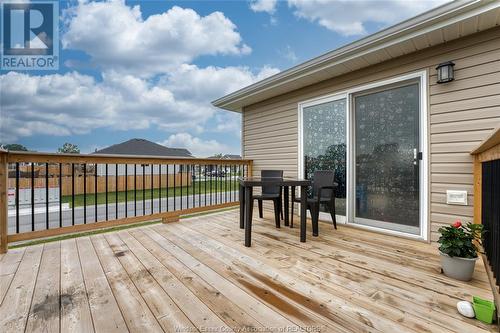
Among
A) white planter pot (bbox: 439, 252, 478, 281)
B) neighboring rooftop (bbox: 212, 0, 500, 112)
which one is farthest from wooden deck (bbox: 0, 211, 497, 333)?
neighboring rooftop (bbox: 212, 0, 500, 112)

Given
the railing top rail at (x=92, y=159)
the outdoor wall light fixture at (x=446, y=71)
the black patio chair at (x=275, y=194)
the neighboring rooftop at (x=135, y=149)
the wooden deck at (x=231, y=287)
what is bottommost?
the wooden deck at (x=231, y=287)

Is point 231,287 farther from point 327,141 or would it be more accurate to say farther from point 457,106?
point 457,106

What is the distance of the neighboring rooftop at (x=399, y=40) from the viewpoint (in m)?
2.10

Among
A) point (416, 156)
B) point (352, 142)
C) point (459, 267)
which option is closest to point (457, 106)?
point (416, 156)

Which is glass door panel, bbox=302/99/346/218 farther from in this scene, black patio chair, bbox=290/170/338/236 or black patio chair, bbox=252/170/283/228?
black patio chair, bbox=252/170/283/228

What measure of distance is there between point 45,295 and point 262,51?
25.0ft

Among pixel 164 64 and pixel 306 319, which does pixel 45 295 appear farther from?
pixel 164 64

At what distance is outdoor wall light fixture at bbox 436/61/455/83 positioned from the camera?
8.16ft

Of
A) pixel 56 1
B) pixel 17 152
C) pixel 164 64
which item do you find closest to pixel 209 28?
pixel 56 1

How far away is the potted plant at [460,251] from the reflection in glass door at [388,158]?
1.05 meters

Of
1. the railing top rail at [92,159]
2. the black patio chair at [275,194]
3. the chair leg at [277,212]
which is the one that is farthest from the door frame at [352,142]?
the railing top rail at [92,159]

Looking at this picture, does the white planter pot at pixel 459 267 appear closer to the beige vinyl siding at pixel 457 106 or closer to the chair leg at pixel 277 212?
the beige vinyl siding at pixel 457 106

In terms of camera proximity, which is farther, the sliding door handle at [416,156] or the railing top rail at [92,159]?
the sliding door handle at [416,156]

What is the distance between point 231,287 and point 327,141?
2.74m
